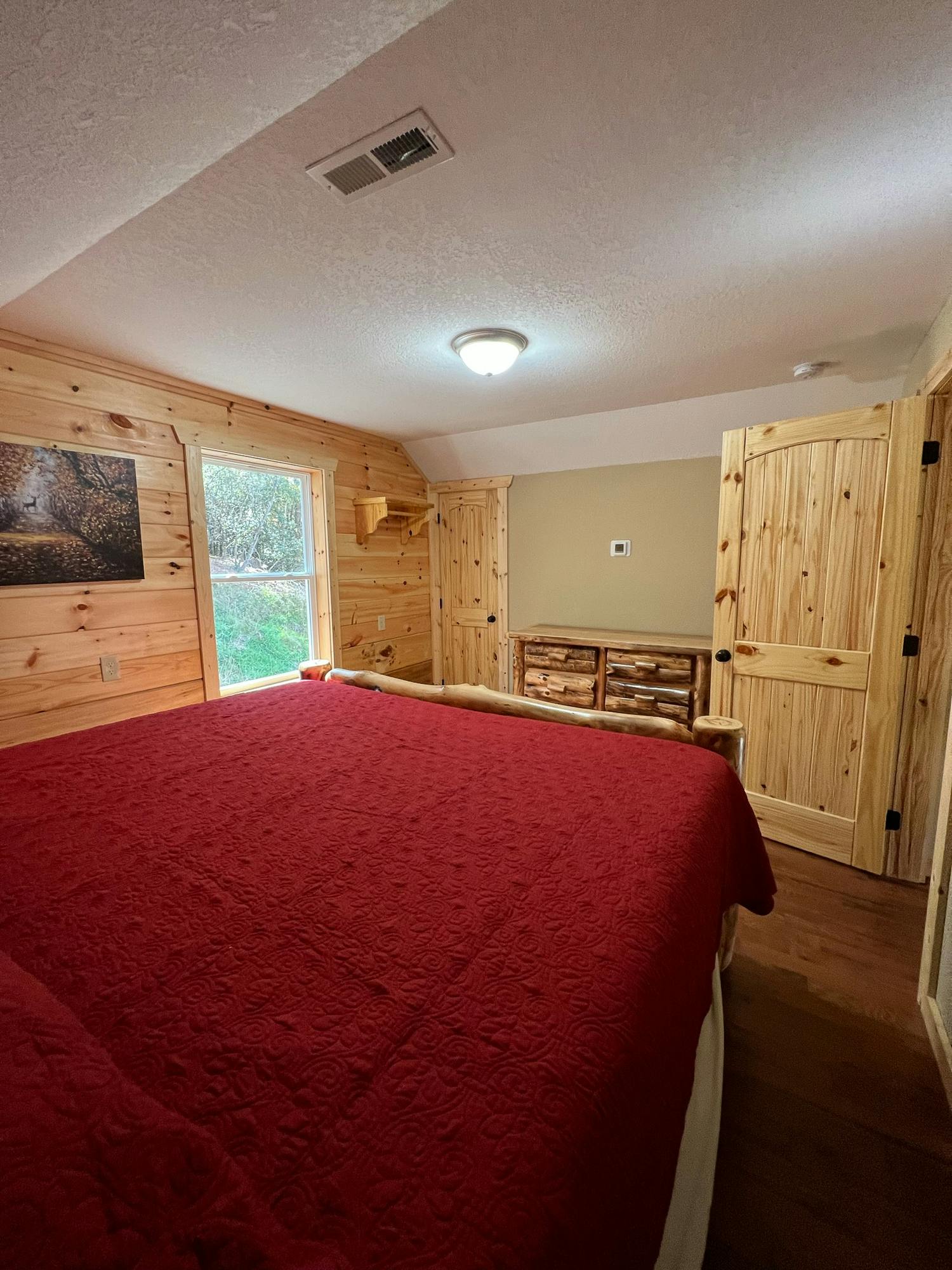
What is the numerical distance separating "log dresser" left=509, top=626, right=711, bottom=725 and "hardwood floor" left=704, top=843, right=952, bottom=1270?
4.53 feet

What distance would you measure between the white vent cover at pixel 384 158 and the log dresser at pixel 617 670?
269 cm

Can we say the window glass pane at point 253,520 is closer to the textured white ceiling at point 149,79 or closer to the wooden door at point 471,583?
the wooden door at point 471,583

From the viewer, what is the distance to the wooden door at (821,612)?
2.20m

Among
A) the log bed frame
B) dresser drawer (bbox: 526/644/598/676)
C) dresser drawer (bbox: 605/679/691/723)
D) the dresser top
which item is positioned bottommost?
dresser drawer (bbox: 605/679/691/723)

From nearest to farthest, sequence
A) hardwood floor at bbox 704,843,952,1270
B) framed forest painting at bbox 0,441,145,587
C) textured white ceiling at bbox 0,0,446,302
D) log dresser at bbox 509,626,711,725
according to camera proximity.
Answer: textured white ceiling at bbox 0,0,446,302
hardwood floor at bbox 704,843,952,1270
framed forest painting at bbox 0,441,145,587
log dresser at bbox 509,626,711,725

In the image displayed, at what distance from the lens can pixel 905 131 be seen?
1.17m

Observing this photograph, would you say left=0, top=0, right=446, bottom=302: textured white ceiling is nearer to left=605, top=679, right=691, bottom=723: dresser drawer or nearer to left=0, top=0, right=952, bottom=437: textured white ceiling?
left=0, top=0, right=952, bottom=437: textured white ceiling

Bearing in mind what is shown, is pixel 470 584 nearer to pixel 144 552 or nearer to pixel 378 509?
pixel 378 509

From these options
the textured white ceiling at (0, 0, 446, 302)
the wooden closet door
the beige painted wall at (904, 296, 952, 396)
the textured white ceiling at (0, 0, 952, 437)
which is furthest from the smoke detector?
the textured white ceiling at (0, 0, 446, 302)

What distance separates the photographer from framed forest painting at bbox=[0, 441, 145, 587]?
7.11 ft

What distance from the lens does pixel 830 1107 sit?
1.37 m

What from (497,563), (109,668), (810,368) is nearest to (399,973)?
(109,668)

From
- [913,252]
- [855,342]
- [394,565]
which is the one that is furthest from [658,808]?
[394,565]

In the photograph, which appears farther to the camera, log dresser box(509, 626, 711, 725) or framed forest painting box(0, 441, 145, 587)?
log dresser box(509, 626, 711, 725)
